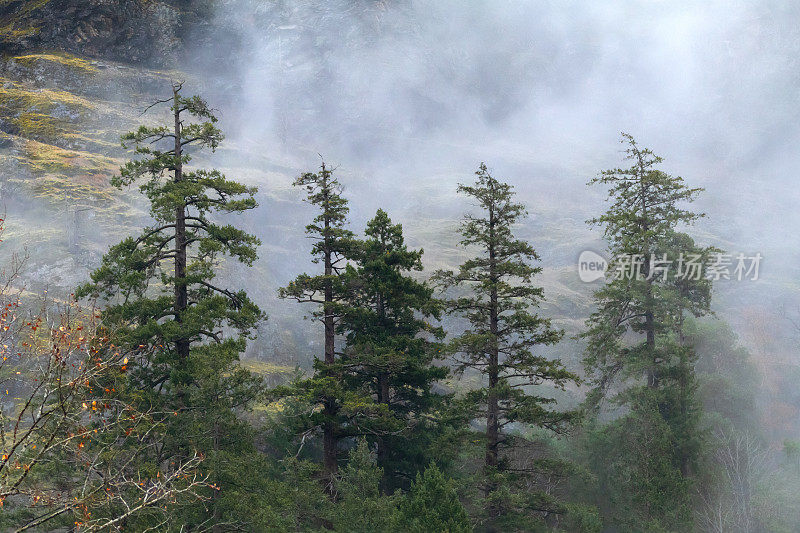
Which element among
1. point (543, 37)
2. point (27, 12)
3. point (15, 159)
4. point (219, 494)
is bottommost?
point (219, 494)

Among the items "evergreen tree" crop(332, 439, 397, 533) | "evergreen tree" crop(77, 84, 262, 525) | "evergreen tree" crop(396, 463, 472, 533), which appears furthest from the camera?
"evergreen tree" crop(332, 439, 397, 533)

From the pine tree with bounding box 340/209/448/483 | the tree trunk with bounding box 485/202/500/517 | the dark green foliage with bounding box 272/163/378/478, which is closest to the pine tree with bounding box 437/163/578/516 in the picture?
the tree trunk with bounding box 485/202/500/517

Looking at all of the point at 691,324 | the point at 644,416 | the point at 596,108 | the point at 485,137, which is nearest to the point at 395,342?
the point at 644,416

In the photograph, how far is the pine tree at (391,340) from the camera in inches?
800

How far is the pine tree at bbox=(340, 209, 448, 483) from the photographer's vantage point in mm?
20312

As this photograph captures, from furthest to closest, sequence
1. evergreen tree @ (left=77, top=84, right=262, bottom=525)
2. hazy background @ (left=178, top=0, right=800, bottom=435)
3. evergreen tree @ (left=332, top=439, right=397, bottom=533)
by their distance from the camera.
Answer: hazy background @ (left=178, top=0, right=800, bottom=435), evergreen tree @ (left=332, top=439, right=397, bottom=533), evergreen tree @ (left=77, top=84, right=262, bottom=525)

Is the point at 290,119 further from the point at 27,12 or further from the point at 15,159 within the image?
the point at 15,159

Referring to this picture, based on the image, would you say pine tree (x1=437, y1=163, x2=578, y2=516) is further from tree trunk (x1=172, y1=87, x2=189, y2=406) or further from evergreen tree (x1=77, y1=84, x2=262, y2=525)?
tree trunk (x1=172, y1=87, x2=189, y2=406)

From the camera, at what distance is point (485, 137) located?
104 metres

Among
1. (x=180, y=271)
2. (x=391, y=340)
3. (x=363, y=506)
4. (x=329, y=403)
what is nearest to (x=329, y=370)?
(x=329, y=403)

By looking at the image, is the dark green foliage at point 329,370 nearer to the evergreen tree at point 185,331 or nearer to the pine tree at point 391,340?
the pine tree at point 391,340

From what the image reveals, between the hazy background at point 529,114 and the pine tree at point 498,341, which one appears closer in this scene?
the pine tree at point 498,341

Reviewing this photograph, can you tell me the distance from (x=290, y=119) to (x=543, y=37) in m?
66.3

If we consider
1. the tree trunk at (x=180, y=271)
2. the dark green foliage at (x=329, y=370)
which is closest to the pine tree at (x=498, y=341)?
the dark green foliage at (x=329, y=370)
